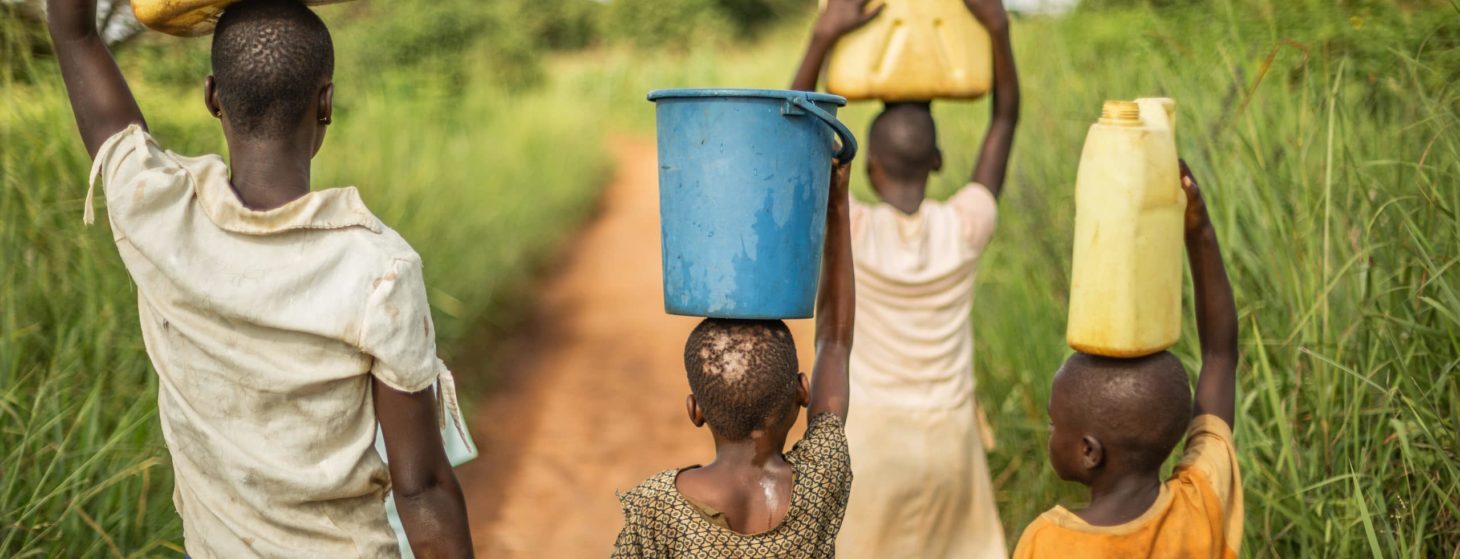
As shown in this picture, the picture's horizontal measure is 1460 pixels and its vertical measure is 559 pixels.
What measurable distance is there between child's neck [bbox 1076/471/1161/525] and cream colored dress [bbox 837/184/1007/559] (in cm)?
101

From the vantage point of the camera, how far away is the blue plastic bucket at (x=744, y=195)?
2115 mm

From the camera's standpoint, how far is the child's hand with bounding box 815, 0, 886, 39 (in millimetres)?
3211

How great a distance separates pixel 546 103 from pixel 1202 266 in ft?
36.1

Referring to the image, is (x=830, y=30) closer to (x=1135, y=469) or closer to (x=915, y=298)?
(x=915, y=298)

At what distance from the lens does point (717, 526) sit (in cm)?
200

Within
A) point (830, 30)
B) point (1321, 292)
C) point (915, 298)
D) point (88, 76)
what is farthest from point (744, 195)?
point (1321, 292)

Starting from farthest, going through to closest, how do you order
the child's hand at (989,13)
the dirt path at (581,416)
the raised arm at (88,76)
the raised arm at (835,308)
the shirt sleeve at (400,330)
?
1. the dirt path at (581,416)
2. the child's hand at (989,13)
3. the raised arm at (835,308)
4. the raised arm at (88,76)
5. the shirt sleeve at (400,330)

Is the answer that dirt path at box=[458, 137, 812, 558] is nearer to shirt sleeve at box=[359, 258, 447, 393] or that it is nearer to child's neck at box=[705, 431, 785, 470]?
child's neck at box=[705, 431, 785, 470]

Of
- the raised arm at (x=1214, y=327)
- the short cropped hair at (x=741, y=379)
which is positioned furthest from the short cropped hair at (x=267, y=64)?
the raised arm at (x=1214, y=327)

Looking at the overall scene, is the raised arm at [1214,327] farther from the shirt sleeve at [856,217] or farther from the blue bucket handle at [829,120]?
the shirt sleeve at [856,217]

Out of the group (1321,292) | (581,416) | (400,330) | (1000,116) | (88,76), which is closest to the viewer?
→ (400,330)

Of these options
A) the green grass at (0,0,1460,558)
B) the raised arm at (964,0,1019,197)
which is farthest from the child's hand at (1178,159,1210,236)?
the raised arm at (964,0,1019,197)

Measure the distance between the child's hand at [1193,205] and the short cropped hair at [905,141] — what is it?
0.98 meters

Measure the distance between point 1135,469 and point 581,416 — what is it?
169 inches
